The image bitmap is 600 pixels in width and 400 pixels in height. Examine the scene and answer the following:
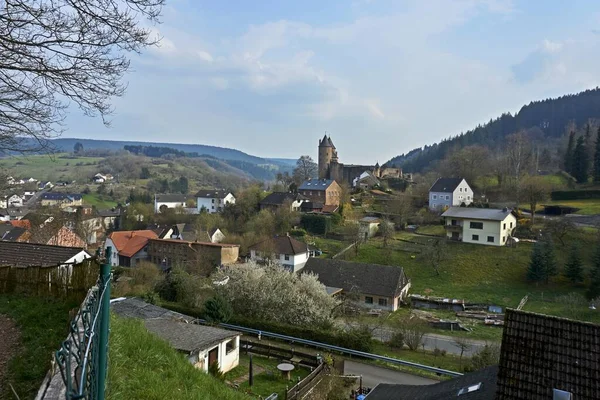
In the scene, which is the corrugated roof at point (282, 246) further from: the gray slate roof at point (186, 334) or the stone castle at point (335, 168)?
the stone castle at point (335, 168)

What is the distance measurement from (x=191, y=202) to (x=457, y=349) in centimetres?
5924

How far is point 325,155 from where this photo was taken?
8019 cm

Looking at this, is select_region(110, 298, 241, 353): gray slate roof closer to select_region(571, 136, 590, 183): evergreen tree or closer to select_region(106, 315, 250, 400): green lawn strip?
select_region(106, 315, 250, 400): green lawn strip

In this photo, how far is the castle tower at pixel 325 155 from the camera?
7981 cm

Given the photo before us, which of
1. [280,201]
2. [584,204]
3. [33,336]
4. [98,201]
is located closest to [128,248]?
[280,201]

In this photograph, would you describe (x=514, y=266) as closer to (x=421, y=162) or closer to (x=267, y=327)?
(x=267, y=327)

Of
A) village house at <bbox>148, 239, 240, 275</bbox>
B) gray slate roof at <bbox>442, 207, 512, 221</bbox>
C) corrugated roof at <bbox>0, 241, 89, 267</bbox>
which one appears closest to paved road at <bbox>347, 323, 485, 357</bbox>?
corrugated roof at <bbox>0, 241, 89, 267</bbox>

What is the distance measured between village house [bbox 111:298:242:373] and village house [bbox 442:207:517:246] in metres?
32.7

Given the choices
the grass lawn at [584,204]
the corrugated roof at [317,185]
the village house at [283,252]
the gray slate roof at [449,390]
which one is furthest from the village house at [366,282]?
the grass lawn at [584,204]

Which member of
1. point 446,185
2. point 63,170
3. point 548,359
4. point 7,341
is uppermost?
point 63,170

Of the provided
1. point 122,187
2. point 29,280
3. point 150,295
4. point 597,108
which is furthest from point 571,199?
point 597,108

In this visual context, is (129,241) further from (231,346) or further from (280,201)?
(231,346)

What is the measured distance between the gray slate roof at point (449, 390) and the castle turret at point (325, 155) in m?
67.9

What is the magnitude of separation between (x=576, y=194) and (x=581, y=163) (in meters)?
9.99
